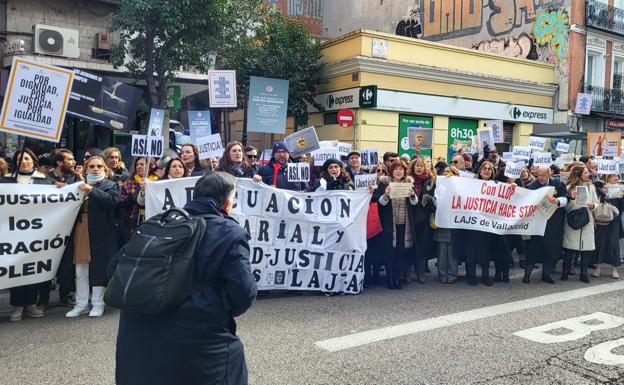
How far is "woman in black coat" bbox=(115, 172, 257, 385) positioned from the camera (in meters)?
2.54

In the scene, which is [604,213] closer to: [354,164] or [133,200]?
[354,164]

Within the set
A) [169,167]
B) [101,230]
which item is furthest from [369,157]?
[101,230]

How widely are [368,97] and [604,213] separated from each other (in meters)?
10.2

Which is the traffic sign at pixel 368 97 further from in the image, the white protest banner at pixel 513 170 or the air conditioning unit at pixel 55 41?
the white protest banner at pixel 513 170

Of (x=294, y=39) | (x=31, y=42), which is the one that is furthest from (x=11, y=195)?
(x=294, y=39)

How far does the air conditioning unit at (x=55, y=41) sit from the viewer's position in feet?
48.5

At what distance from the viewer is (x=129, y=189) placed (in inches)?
243

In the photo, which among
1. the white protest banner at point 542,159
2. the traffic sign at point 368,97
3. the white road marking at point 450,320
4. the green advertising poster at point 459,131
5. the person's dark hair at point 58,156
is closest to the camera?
the white road marking at point 450,320

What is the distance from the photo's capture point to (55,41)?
1496cm

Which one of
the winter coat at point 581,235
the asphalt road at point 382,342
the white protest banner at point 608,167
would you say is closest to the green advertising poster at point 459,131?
the white protest banner at point 608,167

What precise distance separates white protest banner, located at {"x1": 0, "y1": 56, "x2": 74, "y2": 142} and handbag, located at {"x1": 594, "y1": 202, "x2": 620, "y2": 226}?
7.37 metres

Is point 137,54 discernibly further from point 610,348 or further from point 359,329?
point 610,348

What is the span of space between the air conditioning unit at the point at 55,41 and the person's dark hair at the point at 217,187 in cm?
1415

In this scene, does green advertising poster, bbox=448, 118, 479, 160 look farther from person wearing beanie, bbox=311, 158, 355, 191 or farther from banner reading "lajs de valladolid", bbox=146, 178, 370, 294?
banner reading "lajs de valladolid", bbox=146, 178, 370, 294
